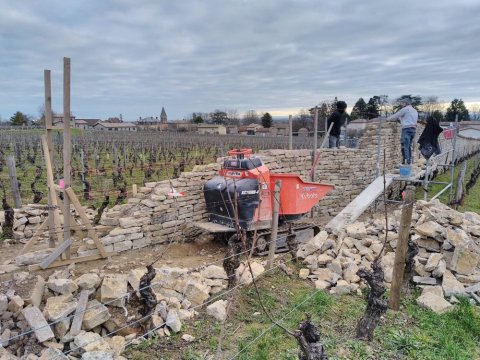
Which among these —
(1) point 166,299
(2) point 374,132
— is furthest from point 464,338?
(2) point 374,132

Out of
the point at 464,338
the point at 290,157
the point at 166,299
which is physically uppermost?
the point at 290,157

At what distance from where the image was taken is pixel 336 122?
11.2m

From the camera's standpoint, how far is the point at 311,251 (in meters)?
6.08

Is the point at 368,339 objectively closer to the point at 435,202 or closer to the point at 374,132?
the point at 435,202

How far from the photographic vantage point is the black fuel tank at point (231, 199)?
6.75m

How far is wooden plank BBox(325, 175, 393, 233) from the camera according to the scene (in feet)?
23.8

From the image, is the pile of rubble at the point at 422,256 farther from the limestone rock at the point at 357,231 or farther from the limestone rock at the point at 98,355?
the limestone rock at the point at 98,355

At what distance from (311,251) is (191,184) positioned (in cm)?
302

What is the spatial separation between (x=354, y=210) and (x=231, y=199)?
3.04 m

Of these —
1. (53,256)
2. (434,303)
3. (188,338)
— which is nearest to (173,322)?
(188,338)

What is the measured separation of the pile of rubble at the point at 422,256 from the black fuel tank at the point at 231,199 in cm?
126

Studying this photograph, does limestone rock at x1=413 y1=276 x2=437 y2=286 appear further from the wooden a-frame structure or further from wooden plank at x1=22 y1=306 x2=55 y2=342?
the wooden a-frame structure

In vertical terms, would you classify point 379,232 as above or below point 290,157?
below

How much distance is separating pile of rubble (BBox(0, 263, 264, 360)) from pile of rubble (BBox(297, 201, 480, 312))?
6.39 feet
